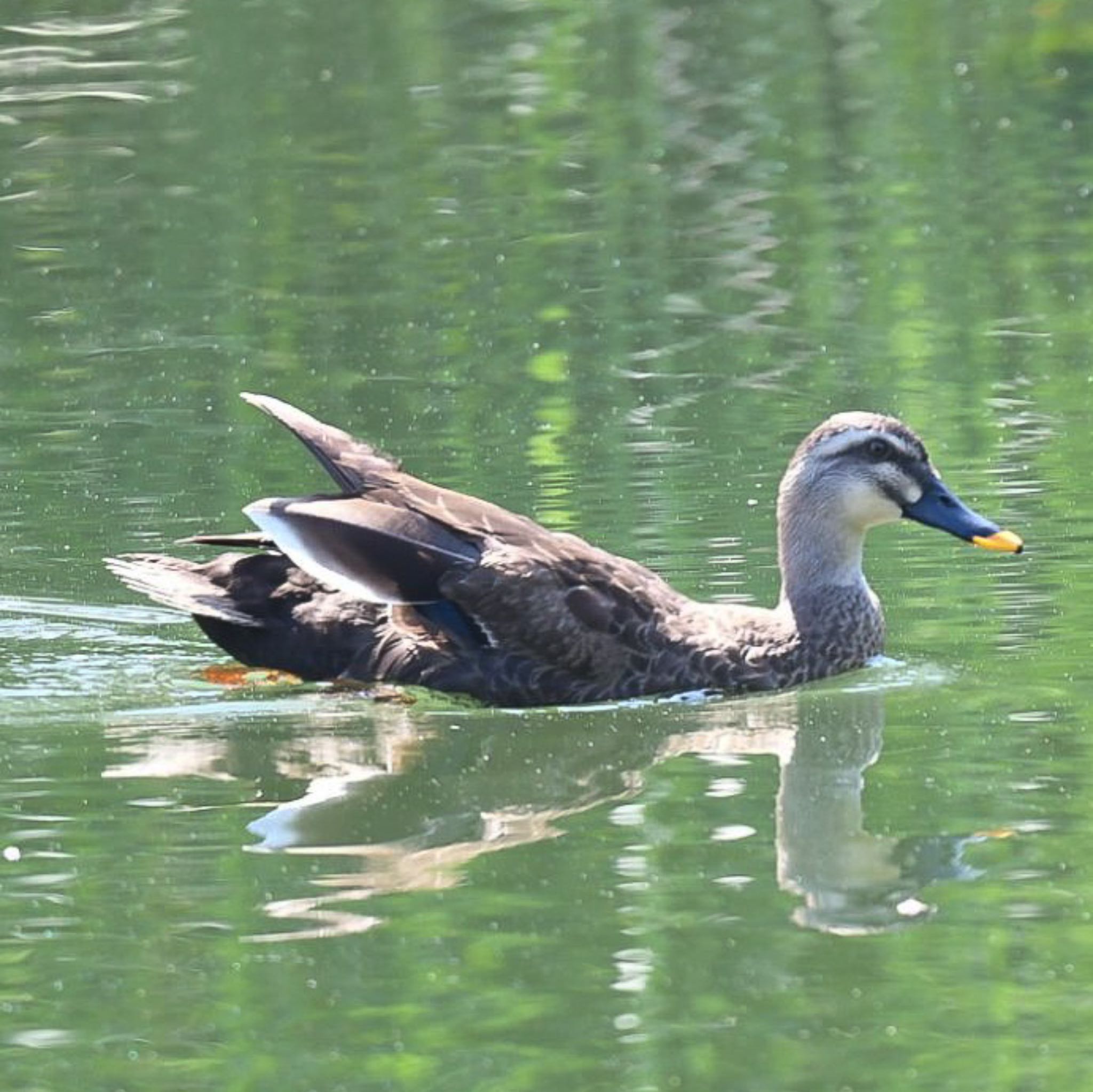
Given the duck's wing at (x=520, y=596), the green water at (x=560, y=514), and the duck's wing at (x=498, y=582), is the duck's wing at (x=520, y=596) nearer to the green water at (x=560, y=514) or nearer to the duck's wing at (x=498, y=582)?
the duck's wing at (x=498, y=582)

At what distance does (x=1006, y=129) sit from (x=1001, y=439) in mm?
9283

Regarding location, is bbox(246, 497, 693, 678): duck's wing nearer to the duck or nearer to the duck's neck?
the duck

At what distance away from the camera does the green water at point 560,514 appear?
25.5 ft

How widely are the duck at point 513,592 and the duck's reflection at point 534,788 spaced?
18cm

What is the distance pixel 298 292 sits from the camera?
744 inches

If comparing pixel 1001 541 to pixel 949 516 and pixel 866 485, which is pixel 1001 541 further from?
pixel 866 485

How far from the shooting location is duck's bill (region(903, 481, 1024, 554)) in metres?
11.5

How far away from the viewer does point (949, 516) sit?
11.6 m

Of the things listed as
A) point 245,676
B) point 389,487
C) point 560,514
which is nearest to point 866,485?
point 389,487

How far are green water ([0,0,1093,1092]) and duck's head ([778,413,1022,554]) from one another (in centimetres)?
48

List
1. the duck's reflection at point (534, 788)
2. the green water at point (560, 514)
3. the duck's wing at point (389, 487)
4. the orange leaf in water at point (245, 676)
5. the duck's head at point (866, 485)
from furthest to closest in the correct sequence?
the duck's head at point (866, 485)
the orange leaf in water at point (245, 676)
the duck's wing at point (389, 487)
the duck's reflection at point (534, 788)
the green water at point (560, 514)

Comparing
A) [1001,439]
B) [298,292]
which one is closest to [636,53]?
[298,292]

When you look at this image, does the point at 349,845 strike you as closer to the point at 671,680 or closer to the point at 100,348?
the point at 671,680

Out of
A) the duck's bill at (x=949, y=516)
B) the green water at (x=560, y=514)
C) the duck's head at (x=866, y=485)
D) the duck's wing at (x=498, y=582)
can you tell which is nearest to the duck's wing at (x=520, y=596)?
the duck's wing at (x=498, y=582)
